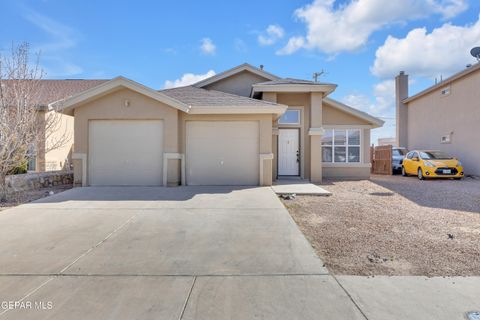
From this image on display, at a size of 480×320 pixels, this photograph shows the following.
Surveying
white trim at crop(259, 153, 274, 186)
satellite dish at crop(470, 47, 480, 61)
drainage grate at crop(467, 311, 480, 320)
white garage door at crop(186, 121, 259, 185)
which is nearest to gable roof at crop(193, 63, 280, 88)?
white garage door at crop(186, 121, 259, 185)

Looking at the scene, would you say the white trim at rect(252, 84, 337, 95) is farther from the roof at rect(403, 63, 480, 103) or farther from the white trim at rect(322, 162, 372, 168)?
the roof at rect(403, 63, 480, 103)

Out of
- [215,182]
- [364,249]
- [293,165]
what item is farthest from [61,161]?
[364,249]

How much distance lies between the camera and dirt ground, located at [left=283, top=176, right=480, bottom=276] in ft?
13.4

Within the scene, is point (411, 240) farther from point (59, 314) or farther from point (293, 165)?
point (293, 165)

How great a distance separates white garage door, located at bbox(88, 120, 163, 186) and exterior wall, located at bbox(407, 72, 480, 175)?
16.1 meters

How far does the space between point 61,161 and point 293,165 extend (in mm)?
12432

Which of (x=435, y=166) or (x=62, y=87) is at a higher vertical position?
(x=62, y=87)

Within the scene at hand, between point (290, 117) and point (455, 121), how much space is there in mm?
10900

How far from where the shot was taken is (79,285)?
3494 millimetres

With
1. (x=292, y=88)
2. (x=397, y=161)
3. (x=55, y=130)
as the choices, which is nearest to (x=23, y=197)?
(x=55, y=130)

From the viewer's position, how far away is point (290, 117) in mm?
13094

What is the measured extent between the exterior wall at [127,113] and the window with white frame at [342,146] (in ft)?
25.3

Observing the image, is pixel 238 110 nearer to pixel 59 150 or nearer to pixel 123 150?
pixel 123 150

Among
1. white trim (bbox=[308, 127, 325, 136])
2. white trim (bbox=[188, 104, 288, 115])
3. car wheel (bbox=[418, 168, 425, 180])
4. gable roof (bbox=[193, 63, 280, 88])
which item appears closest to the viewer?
white trim (bbox=[188, 104, 288, 115])
